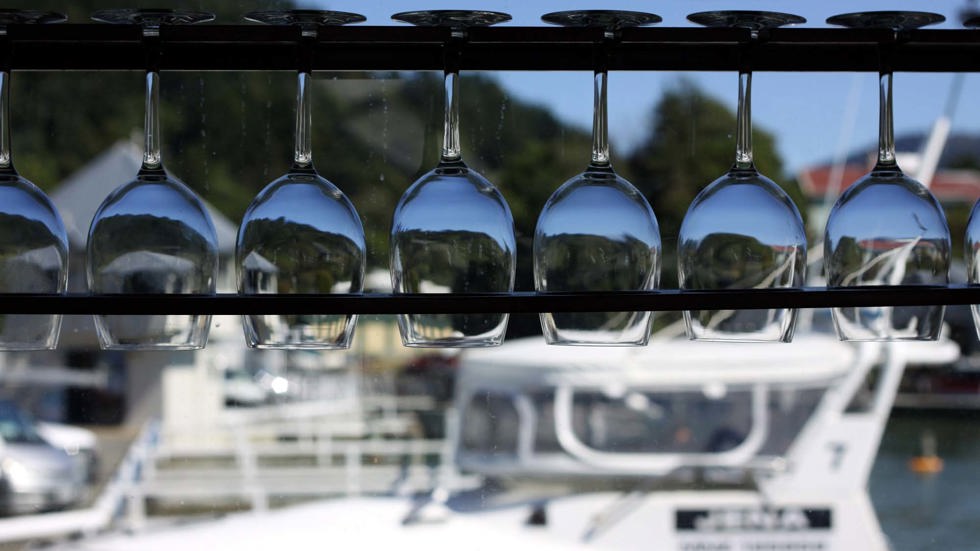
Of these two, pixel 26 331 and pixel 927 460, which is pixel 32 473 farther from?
pixel 927 460

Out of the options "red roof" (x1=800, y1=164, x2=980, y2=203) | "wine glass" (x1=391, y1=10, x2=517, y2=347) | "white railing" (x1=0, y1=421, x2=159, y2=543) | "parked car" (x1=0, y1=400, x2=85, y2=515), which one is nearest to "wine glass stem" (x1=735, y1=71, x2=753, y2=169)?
"wine glass" (x1=391, y1=10, x2=517, y2=347)

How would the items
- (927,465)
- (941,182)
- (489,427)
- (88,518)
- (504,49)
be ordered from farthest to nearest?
(927,465) → (941,182) → (489,427) → (88,518) → (504,49)

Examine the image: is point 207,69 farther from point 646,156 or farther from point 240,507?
point 646,156

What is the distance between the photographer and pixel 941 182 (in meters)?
9.72

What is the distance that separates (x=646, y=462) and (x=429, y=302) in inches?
256

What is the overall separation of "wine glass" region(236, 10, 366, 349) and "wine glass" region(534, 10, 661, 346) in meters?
0.10

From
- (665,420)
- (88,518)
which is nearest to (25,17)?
(88,518)

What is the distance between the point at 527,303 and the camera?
24.1 inches

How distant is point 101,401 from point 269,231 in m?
9.21

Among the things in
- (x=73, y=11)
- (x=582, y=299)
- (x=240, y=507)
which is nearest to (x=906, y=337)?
(x=582, y=299)

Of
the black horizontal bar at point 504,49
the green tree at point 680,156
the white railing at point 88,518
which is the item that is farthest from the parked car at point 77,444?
the black horizontal bar at point 504,49

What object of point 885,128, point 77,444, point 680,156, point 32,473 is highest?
point 885,128

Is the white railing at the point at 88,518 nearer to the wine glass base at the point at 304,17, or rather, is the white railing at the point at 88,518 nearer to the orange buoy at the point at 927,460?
→ the wine glass base at the point at 304,17

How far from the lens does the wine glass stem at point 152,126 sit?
613 mm
